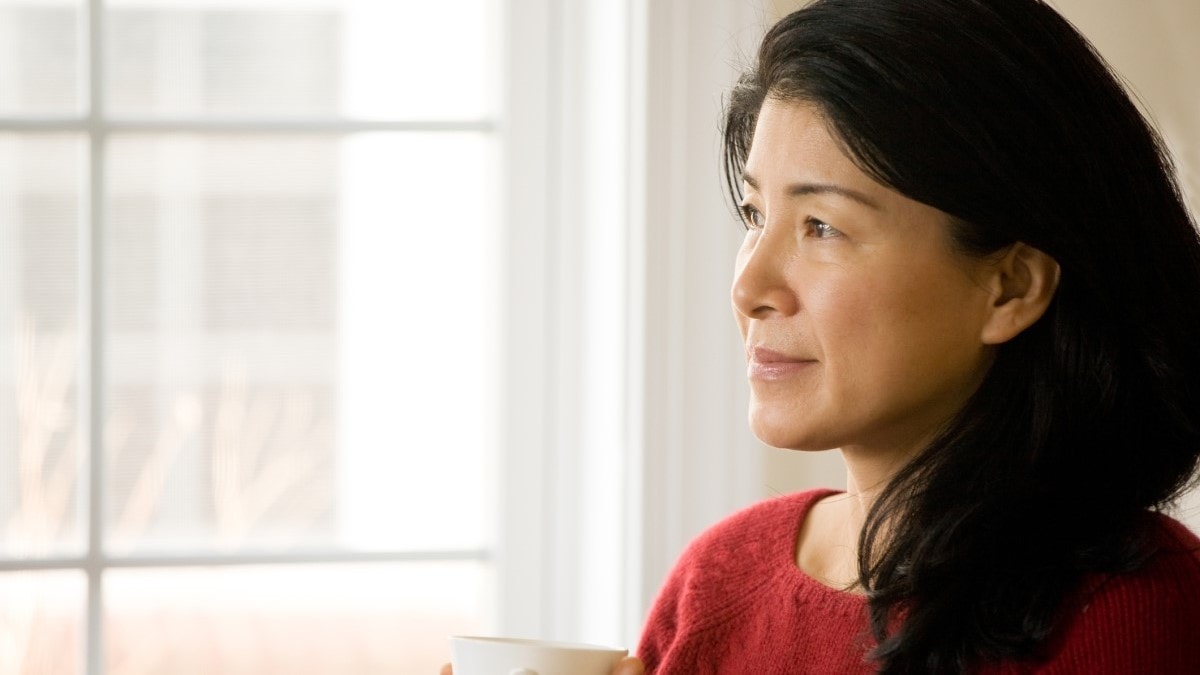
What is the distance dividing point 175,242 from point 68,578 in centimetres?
46

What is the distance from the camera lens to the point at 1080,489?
39.7 inches

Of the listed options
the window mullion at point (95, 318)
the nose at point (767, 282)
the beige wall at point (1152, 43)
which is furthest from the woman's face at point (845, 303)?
the window mullion at point (95, 318)

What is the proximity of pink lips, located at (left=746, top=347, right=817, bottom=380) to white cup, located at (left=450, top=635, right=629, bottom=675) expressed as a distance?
26 cm

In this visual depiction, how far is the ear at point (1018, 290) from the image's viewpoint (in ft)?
3.31

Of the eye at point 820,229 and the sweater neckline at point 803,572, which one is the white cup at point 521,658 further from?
the eye at point 820,229

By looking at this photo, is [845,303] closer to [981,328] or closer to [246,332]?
[981,328]

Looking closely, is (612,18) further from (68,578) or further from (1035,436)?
(68,578)

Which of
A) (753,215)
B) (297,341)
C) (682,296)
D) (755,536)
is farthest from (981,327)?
(297,341)

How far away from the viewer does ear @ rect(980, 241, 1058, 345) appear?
1.01 m

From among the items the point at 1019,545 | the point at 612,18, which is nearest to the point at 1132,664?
the point at 1019,545

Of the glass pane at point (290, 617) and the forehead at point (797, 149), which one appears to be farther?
the glass pane at point (290, 617)

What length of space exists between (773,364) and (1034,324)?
0.70 ft

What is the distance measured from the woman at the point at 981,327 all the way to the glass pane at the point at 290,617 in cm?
80

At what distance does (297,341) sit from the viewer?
1712 mm
